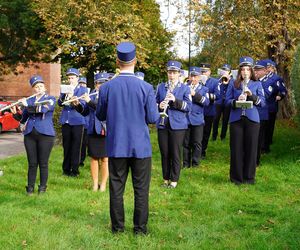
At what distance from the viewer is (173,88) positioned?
8727 millimetres

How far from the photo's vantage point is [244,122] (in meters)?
8.79

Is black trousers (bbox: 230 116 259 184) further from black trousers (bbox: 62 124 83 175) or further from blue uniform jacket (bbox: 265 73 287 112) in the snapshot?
A: black trousers (bbox: 62 124 83 175)

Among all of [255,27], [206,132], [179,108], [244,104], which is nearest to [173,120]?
[179,108]

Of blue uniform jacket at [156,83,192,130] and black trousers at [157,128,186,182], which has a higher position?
blue uniform jacket at [156,83,192,130]

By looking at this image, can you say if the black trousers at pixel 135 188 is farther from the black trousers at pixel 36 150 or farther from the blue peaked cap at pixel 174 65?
the blue peaked cap at pixel 174 65

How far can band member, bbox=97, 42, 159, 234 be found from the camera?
5.75 meters

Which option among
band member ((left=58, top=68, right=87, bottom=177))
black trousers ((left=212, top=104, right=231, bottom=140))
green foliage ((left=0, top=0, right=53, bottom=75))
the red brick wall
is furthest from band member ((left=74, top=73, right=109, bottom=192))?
the red brick wall

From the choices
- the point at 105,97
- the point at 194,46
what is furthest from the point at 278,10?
the point at 105,97

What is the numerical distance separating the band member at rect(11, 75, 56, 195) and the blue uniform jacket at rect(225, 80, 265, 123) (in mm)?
3188

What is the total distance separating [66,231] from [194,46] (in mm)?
15051

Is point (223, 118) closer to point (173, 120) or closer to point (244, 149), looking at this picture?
point (244, 149)

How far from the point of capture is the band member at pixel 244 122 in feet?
27.9

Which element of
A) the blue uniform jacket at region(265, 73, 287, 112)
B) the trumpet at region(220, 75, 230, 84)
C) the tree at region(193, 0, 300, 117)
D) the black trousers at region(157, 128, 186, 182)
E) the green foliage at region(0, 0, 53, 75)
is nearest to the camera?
the black trousers at region(157, 128, 186, 182)

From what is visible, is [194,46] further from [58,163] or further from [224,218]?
[224,218]
